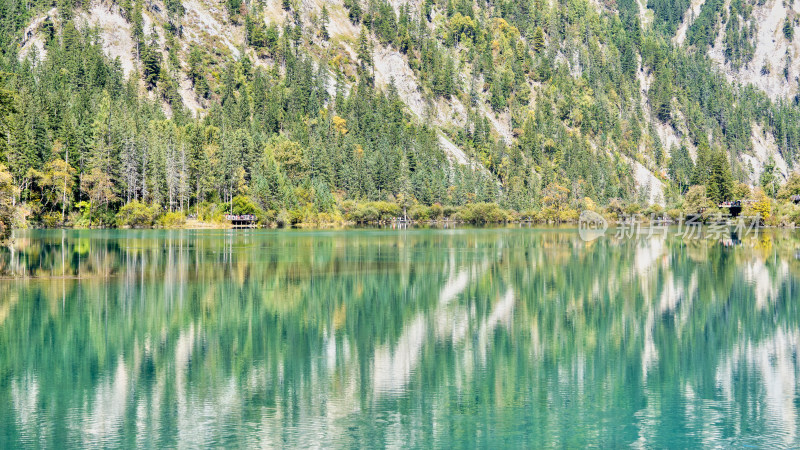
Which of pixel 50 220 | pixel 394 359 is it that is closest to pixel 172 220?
pixel 50 220

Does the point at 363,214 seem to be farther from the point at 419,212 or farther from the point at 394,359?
the point at 394,359

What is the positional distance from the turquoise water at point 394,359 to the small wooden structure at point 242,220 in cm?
9545

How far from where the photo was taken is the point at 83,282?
4731 cm

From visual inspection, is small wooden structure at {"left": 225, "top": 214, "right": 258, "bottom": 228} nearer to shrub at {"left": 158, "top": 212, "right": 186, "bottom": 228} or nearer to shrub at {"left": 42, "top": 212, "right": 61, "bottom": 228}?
shrub at {"left": 158, "top": 212, "right": 186, "bottom": 228}

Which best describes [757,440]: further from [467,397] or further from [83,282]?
[83,282]

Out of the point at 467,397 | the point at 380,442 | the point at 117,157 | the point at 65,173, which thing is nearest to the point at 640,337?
the point at 467,397

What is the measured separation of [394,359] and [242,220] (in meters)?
128

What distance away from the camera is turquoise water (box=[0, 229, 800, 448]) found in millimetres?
19781

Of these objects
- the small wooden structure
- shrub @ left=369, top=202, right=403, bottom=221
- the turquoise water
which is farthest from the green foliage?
shrub @ left=369, top=202, right=403, bottom=221

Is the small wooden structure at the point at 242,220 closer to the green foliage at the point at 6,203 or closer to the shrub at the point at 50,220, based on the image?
the shrub at the point at 50,220

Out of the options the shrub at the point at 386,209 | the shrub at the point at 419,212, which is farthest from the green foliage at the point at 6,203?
the shrub at the point at 419,212

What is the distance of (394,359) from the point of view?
27219mm

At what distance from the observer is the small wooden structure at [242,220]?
150m

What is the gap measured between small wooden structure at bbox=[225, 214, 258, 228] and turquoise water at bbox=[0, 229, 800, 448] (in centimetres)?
9545
